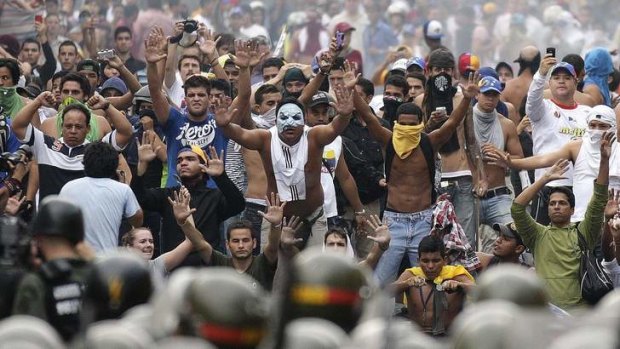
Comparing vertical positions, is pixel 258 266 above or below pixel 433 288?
above

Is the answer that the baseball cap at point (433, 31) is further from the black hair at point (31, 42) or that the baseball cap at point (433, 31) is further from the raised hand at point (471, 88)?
the raised hand at point (471, 88)

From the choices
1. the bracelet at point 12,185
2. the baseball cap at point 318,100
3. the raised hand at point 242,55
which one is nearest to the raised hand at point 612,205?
the baseball cap at point 318,100

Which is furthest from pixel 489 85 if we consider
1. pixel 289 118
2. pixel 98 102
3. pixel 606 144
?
pixel 98 102

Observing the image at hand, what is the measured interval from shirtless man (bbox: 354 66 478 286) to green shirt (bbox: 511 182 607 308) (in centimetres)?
79

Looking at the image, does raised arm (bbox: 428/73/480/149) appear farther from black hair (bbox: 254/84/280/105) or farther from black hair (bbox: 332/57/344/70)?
black hair (bbox: 254/84/280/105)

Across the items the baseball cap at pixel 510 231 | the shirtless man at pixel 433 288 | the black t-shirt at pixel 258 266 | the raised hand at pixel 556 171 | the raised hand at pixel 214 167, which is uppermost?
the raised hand at pixel 214 167

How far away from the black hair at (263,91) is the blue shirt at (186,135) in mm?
1187

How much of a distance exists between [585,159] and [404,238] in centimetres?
150

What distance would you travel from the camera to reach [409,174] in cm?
1270

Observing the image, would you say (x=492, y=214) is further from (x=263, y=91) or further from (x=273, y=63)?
(x=273, y=63)

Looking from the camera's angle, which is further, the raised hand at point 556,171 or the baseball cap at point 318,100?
the baseball cap at point 318,100

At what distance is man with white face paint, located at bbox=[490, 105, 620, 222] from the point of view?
1283cm

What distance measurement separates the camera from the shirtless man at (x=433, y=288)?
11.5 m

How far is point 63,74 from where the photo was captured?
14.2 metres
